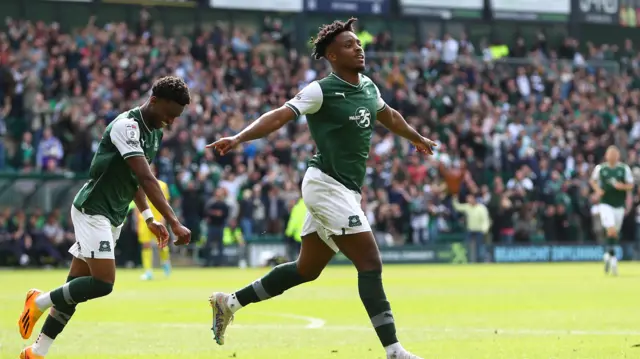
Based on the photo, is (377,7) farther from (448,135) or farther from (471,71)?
(448,135)

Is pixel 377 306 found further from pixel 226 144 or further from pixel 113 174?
pixel 113 174

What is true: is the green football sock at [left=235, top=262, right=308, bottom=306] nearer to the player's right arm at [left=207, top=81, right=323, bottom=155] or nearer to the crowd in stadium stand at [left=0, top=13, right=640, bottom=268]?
the player's right arm at [left=207, top=81, right=323, bottom=155]

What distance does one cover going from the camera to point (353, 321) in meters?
15.1

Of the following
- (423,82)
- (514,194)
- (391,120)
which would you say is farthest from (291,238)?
(391,120)

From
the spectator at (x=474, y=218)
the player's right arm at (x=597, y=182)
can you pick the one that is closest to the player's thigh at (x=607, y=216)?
the player's right arm at (x=597, y=182)

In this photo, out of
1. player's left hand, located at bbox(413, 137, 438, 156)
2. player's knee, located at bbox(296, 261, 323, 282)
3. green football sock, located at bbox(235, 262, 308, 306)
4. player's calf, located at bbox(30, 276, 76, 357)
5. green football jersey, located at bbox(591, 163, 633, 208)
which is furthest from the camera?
green football jersey, located at bbox(591, 163, 633, 208)

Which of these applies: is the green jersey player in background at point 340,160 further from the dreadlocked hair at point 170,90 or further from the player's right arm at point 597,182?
the player's right arm at point 597,182

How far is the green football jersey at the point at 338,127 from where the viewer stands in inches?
372

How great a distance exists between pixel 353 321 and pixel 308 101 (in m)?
6.22

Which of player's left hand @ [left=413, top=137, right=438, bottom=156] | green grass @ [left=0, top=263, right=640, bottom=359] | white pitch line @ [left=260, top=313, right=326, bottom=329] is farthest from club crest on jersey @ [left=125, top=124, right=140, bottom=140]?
white pitch line @ [left=260, top=313, right=326, bottom=329]

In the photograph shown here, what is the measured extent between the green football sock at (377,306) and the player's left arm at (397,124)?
1568 mm

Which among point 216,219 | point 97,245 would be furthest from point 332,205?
point 216,219

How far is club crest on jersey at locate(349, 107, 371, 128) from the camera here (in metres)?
9.51

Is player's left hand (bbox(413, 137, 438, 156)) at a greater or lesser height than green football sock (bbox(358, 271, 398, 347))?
greater
